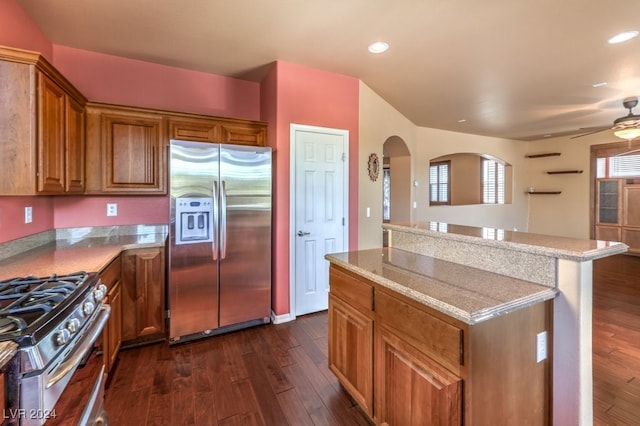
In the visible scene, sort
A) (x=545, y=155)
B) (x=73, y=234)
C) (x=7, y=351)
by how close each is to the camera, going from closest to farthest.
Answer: (x=7, y=351), (x=73, y=234), (x=545, y=155)

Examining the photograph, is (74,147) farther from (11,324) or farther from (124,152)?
(11,324)

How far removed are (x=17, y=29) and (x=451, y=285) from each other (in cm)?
344

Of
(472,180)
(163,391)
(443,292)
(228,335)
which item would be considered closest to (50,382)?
(163,391)

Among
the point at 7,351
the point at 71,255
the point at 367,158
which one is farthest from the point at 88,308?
the point at 367,158

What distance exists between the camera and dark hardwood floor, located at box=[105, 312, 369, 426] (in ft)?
6.17

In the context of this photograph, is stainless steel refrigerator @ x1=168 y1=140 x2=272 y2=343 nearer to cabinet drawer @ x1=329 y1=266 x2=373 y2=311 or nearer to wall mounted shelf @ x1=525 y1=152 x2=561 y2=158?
cabinet drawer @ x1=329 y1=266 x2=373 y2=311

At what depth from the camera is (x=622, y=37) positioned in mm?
2688

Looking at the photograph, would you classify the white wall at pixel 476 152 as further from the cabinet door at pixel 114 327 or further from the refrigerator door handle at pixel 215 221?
the cabinet door at pixel 114 327

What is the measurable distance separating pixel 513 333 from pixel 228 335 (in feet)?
8.16

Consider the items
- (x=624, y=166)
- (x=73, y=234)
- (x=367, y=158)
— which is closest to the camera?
(x=73, y=234)

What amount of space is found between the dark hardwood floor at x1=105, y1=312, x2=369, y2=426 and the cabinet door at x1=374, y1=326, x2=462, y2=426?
0.43 meters

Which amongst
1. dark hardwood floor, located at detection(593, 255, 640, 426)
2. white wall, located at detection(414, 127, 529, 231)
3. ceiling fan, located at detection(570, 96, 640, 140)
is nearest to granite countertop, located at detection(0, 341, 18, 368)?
dark hardwood floor, located at detection(593, 255, 640, 426)

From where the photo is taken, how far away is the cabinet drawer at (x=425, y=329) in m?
1.18

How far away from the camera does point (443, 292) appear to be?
4.39 feet
